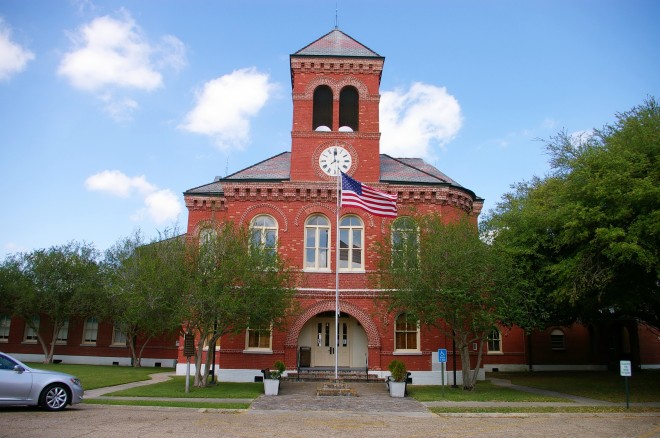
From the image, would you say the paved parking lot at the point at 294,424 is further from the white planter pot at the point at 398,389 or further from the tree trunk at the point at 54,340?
the tree trunk at the point at 54,340

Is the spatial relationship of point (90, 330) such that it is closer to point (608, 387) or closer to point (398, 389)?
point (398, 389)

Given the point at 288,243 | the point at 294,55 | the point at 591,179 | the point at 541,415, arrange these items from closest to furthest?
the point at 541,415
the point at 591,179
the point at 288,243
the point at 294,55

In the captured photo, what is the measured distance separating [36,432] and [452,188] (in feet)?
68.9

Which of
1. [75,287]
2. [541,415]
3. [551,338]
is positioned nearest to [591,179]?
[541,415]

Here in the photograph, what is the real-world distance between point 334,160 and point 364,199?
18.8 ft

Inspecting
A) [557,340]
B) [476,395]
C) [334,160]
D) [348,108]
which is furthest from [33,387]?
[557,340]

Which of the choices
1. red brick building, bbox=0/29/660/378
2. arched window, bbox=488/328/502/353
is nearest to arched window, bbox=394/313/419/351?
red brick building, bbox=0/29/660/378

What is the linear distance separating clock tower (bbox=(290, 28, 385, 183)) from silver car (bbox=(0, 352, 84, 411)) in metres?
15.2

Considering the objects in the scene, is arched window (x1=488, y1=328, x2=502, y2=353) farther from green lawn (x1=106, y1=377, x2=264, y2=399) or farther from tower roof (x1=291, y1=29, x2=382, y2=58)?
tower roof (x1=291, y1=29, x2=382, y2=58)

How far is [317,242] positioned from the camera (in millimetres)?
26547

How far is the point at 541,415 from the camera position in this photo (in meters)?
16.2

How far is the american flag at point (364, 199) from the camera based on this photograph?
72.0 ft

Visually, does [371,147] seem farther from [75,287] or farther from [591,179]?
[75,287]

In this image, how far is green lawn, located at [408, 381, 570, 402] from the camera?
19422 millimetres
